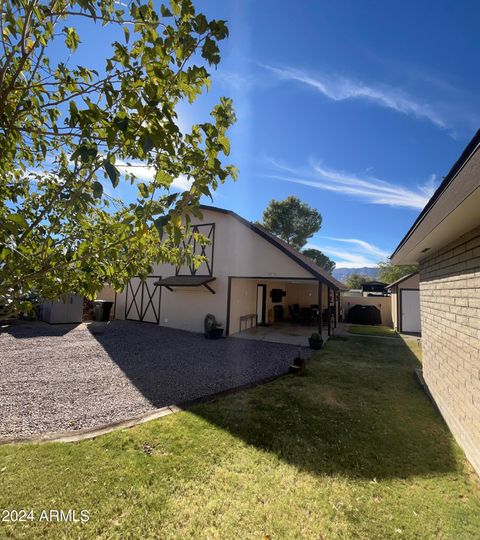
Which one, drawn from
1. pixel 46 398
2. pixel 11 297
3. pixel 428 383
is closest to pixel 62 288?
pixel 11 297

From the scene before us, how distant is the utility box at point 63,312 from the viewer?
45.5 feet

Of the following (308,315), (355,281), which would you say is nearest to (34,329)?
(308,315)

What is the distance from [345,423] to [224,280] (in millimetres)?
9236

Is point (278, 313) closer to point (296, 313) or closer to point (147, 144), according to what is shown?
point (296, 313)

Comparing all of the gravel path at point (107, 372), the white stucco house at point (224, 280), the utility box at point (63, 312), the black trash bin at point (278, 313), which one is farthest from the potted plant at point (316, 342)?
the utility box at point (63, 312)

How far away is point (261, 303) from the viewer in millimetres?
16625

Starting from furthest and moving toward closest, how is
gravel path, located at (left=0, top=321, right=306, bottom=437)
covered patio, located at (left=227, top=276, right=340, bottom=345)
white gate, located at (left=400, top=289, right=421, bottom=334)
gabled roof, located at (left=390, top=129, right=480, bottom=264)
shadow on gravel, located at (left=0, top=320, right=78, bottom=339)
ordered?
white gate, located at (left=400, top=289, right=421, bottom=334) < covered patio, located at (left=227, top=276, right=340, bottom=345) < shadow on gravel, located at (left=0, top=320, right=78, bottom=339) < gravel path, located at (left=0, top=321, right=306, bottom=437) < gabled roof, located at (left=390, top=129, right=480, bottom=264)

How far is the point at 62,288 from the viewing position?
234 cm

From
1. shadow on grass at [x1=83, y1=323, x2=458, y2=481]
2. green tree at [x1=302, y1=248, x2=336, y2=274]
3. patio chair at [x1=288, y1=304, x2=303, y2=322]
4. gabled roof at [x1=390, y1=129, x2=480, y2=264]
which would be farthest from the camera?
green tree at [x1=302, y1=248, x2=336, y2=274]

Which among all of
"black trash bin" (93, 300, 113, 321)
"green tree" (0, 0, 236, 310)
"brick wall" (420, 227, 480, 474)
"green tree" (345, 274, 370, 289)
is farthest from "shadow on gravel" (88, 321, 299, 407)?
"green tree" (345, 274, 370, 289)

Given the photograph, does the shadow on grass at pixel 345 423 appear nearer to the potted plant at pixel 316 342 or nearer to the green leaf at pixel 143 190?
the potted plant at pixel 316 342

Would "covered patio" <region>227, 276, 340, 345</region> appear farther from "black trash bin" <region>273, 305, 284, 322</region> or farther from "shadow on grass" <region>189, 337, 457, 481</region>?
"shadow on grass" <region>189, 337, 457, 481</region>

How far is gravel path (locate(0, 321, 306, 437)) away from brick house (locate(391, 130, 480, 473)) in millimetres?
3871

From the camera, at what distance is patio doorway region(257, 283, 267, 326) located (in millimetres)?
16297
